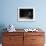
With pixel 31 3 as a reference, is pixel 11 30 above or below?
below

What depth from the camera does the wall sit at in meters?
4.27

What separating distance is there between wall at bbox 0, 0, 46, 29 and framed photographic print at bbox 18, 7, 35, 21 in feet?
0.34

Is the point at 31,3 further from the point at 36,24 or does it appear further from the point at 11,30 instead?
the point at 11,30

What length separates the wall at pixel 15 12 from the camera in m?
4.27

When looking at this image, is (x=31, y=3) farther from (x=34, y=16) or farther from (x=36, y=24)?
(x=36, y=24)

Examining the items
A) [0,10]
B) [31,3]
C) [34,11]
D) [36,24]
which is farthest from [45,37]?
[0,10]

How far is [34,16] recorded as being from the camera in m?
4.27

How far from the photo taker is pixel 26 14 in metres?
4.29

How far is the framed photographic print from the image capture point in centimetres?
426

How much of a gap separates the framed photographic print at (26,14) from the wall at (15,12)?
0.10 meters

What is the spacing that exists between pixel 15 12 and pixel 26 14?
0.36 metres

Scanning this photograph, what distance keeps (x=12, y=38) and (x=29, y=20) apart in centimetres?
87

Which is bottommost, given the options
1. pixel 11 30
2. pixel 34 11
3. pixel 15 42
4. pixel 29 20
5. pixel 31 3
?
pixel 15 42

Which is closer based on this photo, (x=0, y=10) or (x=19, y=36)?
(x=19, y=36)
